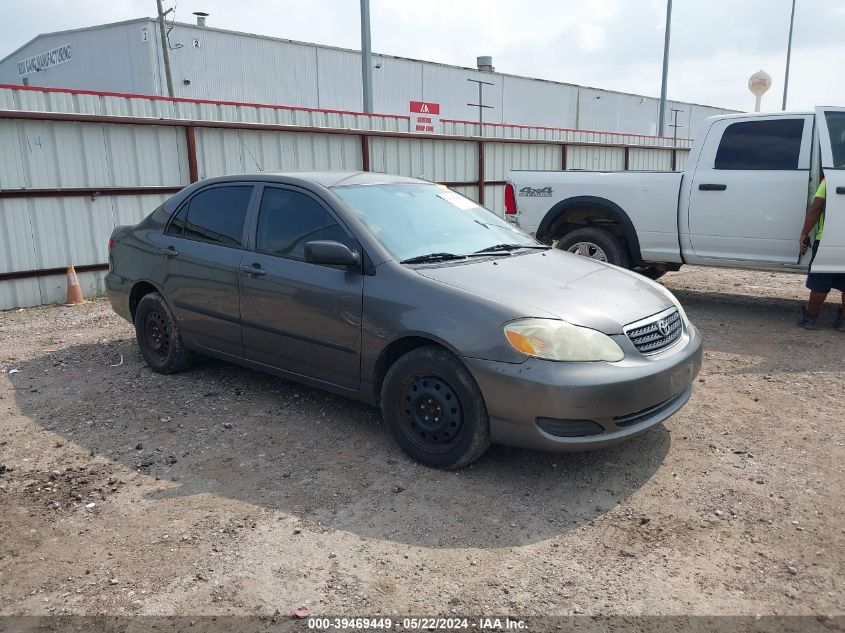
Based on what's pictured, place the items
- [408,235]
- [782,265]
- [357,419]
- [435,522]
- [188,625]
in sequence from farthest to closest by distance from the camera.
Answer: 1. [782,265]
2. [357,419]
3. [408,235]
4. [435,522]
5. [188,625]

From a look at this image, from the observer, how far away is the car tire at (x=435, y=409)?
3.67 m

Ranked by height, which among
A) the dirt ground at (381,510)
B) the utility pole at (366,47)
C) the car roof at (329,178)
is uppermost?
the utility pole at (366,47)

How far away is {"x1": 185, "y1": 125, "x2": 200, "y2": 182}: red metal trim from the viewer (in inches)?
392

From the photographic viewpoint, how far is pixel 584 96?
41.8 meters

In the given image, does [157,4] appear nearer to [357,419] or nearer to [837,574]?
[357,419]

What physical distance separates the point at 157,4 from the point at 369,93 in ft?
50.9

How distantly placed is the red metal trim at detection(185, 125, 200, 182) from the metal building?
18.9 metres

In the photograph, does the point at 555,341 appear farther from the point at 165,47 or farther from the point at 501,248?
the point at 165,47

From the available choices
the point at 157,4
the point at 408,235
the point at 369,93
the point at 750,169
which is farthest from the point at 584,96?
the point at 408,235

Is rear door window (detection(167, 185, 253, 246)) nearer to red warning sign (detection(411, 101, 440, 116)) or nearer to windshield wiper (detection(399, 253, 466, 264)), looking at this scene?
windshield wiper (detection(399, 253, 466, 264))

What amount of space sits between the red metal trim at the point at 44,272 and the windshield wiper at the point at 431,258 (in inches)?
262

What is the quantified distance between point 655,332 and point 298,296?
7.11 feet

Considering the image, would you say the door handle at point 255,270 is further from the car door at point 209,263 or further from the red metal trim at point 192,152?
the red metal trim at point 192,152

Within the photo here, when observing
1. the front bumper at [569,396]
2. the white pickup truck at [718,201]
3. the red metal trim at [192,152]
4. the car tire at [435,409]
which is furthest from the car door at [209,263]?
the red metal trim at [192,152]
